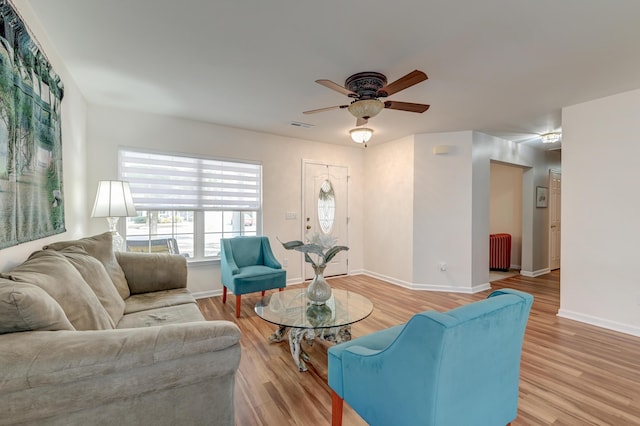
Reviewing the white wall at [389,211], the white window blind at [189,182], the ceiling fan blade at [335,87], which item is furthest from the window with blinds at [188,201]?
the ceiling fan blade at [335,87]

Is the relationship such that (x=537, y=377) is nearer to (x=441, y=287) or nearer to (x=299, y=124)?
(x=441, y=287)

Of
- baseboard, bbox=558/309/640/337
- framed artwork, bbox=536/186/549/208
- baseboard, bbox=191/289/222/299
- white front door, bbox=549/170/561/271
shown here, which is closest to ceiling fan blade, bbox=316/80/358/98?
baseboard, bbox=191/289/222/299

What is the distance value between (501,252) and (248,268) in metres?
5.31

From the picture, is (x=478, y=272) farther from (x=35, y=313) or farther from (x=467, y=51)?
(x=35, y=313)

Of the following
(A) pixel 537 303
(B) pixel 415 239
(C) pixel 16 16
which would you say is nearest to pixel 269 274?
(B) pixel 415 239

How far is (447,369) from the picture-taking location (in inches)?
41.3

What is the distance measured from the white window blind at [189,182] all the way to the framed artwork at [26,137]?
150cm

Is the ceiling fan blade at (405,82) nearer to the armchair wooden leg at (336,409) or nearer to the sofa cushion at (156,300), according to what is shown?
the armchair wooden leg at (336,409)

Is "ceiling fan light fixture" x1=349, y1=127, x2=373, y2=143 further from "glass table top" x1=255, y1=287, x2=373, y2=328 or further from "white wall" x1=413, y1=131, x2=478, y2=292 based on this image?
"glass table top" x1=255, y1=287, x2=373, y2=328

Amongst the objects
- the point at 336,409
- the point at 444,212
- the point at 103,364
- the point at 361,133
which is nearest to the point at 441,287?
the point at 444,212

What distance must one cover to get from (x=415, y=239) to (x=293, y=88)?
9.86 ft

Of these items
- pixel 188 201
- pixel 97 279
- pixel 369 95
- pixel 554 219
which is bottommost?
pixel 97 279

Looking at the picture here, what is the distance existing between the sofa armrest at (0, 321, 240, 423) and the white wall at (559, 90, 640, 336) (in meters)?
3.93

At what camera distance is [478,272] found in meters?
4.46
